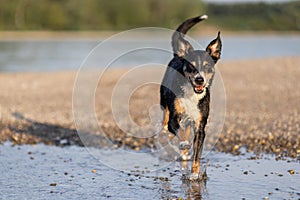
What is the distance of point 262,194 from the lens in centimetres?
812

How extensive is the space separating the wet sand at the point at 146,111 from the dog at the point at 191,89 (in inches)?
80.0

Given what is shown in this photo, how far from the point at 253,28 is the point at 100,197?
363 ft

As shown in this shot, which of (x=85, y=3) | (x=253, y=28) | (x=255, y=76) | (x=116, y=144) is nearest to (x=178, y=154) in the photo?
(x=116, y=144)

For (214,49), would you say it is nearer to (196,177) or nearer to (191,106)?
(191,106)

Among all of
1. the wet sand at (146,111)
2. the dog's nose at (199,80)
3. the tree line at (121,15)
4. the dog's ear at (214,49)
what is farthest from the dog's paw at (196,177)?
the tree line at (121,15)

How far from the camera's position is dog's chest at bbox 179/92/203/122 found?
29.3 ft

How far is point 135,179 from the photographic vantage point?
9094 mm

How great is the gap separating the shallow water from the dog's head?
5.08ft

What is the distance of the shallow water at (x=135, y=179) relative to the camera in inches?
323

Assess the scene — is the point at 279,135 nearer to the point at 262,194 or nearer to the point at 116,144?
the point at 116,144

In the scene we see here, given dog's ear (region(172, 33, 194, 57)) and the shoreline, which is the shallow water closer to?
dog's ear (region(172, 33, 194, 57))

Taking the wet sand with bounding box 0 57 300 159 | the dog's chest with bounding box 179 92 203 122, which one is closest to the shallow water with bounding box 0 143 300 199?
the dog's chest with bounding box 179 92 203 122

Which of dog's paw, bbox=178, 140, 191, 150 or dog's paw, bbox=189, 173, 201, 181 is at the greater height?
dog's paw, bbox=178, 140, 191, 150

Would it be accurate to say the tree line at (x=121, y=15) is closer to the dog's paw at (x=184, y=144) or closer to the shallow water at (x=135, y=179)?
the shallow water at (x=135, y=179)
